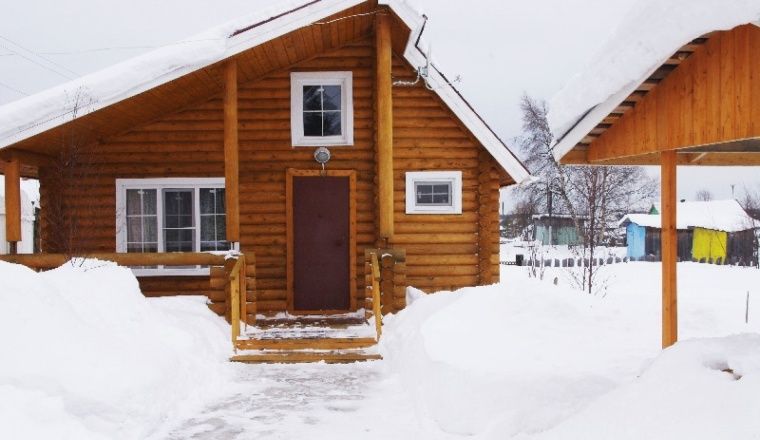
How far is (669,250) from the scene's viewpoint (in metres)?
6.30

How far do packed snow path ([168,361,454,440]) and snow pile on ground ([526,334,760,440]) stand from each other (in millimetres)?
1567

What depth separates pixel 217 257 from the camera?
978 centimetres

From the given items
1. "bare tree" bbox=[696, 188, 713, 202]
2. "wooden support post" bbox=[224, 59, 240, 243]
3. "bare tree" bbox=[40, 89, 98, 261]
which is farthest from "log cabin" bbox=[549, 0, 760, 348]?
"bare tree" bbox=[696, 188, 713, 202]

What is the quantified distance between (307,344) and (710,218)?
4211 centimetres

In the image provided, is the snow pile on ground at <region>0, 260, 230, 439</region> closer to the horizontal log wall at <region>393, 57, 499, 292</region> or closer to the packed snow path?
the packed snow path

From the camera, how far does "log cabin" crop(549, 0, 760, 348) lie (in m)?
4.69

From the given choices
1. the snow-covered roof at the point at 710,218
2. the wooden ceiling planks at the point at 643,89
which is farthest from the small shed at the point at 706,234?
the wooden ceiling planks at the point at 643,89

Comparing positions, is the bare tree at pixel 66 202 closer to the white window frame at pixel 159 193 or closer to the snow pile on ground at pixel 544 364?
the white window frame at pixel 159 193

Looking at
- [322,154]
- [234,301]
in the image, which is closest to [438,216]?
[322,154]

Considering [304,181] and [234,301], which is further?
[304,181]

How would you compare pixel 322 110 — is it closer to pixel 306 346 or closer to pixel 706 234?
pixel 306 346

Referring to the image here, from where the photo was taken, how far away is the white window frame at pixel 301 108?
1227 cm

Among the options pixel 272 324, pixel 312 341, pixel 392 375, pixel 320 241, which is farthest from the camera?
pixel 320 241

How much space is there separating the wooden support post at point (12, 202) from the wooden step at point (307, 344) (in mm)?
3964
